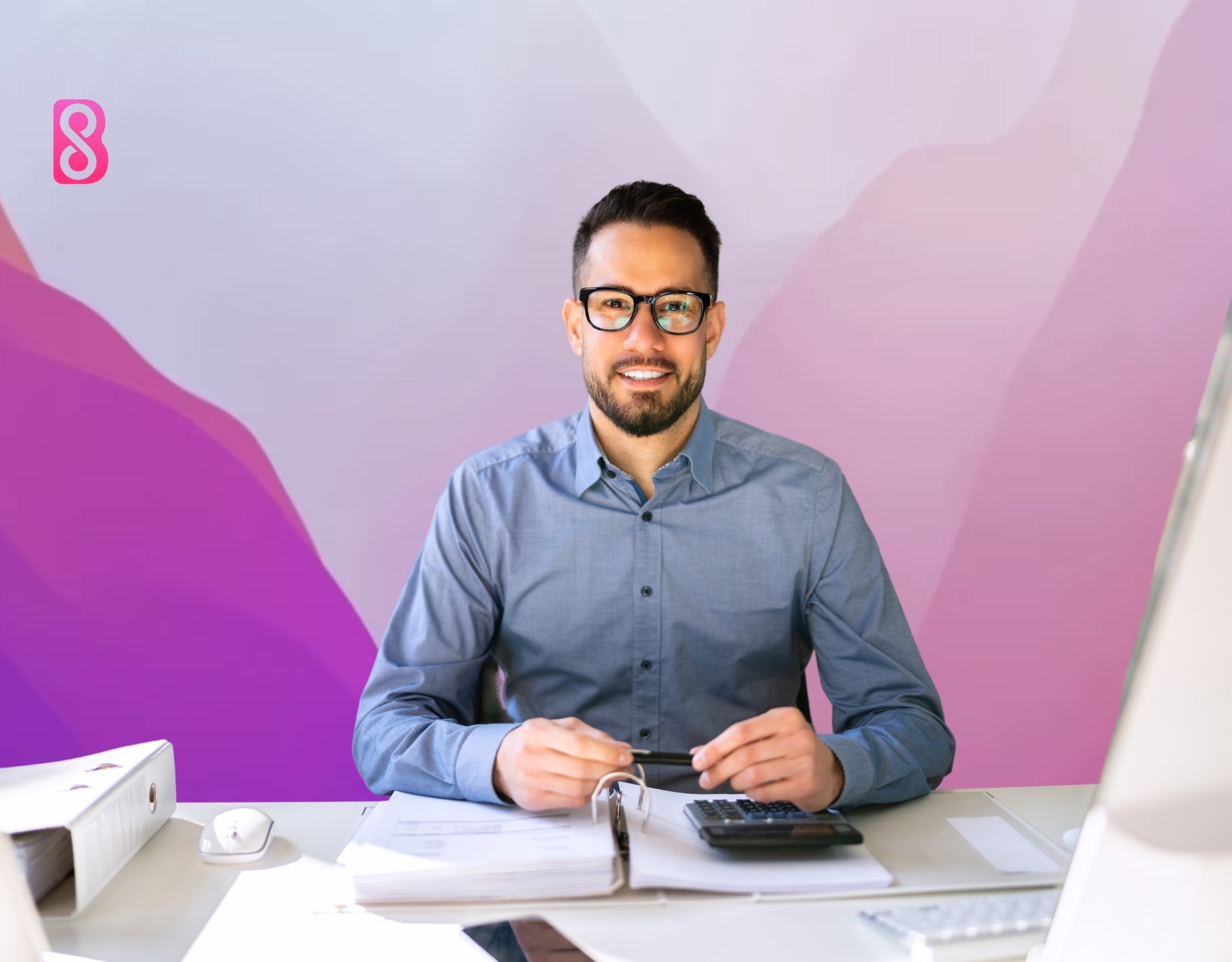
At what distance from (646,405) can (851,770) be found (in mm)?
718

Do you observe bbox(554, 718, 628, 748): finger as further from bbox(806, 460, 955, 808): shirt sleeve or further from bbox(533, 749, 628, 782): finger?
bbox(806, 460, 955, 808): shirt sleeve

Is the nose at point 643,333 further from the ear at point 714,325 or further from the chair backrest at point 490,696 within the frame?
the chair backrest at point 490,696

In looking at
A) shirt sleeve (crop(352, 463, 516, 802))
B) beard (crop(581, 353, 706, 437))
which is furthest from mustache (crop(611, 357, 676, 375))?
shirt sleeve (crop(352, 463, 516, 802))

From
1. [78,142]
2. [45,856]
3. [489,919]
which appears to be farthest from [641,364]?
[78,142]

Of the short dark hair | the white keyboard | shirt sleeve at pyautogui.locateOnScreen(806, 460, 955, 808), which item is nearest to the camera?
the white keyboard

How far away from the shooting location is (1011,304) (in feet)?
9.64

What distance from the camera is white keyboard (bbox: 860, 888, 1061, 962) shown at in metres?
0.89

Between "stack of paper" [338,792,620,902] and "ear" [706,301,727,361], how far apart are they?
97 centimetres

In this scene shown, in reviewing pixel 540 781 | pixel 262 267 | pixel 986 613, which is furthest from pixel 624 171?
pixel 540 781

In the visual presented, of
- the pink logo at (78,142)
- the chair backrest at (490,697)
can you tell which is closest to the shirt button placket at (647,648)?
the chair backrest at (490,697)

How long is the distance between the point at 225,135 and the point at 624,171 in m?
Answer: 1.05

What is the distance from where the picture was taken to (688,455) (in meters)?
1.75

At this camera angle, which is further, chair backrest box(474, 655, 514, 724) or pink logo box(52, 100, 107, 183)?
pink logo box(52, 100, 107, 183)

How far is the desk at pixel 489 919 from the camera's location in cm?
93
